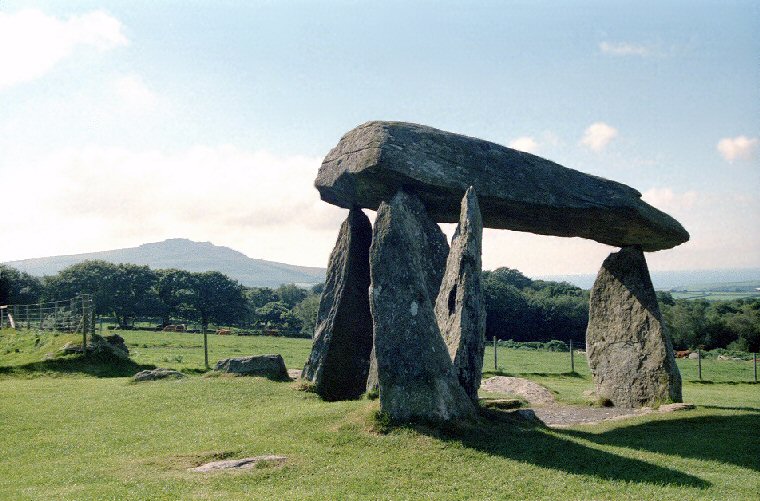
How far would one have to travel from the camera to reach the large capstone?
54.3 ft

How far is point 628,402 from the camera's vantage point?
2125cm

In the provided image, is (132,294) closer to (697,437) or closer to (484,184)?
(484,184)

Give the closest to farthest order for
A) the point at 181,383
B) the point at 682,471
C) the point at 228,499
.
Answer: the point at 228,499 → the point at 682,471 → the point at 181,383

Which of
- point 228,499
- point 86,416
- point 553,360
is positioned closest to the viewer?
point 228,499

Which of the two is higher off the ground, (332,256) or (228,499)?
(332,256)

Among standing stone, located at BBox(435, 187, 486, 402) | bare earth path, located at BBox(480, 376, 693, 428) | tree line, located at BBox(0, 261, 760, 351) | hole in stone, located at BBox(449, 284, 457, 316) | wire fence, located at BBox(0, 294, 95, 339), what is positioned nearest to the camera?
standing stone, located at BBox(435, 187, 486, 402)

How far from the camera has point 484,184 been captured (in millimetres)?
17328

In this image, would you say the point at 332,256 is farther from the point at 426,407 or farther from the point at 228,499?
the point at 228,499

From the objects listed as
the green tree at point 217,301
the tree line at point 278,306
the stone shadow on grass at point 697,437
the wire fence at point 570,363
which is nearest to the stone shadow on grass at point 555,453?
the stone shadow on grass at point 697,437

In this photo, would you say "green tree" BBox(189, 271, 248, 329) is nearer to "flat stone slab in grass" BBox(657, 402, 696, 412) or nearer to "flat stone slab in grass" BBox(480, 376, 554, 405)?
"flat stone slab in grass" BBox(480, 376, 554, 405)

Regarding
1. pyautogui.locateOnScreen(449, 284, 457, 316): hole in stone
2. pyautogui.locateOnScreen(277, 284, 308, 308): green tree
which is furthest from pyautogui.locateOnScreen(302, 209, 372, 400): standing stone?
pyautogui.locateOnScreen(277, 284, 308, 308): green tree

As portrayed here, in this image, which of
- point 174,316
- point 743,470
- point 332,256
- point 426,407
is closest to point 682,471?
point 743,470

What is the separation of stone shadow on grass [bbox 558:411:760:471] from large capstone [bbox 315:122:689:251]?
20.4 feet

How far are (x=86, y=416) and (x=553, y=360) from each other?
34761mm
